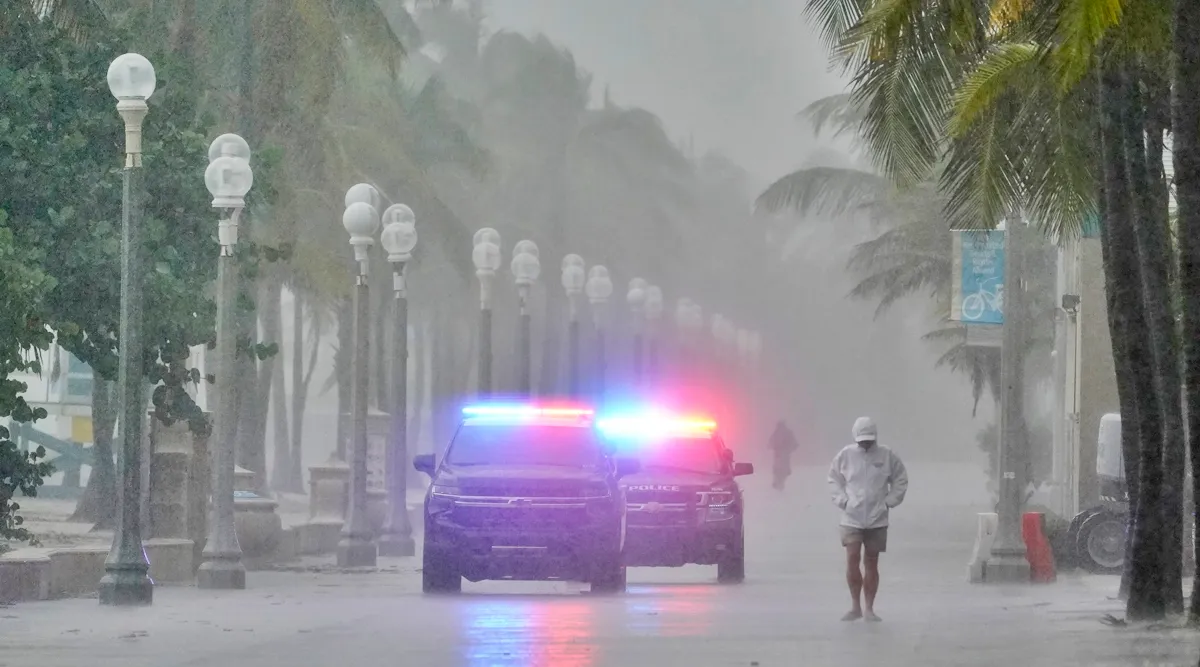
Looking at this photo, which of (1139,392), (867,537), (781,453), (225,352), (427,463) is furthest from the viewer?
(781,453)

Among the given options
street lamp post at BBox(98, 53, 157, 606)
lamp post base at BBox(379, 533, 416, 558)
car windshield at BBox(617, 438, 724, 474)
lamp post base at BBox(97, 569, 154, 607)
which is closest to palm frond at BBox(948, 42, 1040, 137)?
street lamp post at BBox(98, 53, 157, 606)

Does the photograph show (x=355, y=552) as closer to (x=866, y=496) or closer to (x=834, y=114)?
(x=866, y=496)

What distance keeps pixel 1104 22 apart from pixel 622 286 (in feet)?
248

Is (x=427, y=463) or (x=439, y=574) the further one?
(x=427, y=463)

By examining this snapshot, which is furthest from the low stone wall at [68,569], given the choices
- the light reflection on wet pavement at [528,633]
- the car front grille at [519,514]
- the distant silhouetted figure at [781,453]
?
the distant silhouetted figure at [781,453]

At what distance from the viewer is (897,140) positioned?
22.2 m

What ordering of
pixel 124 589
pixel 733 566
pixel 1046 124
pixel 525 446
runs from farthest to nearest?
pixel 733 566 → pixel 525 446 → pixel 1046 124 → pixel 124 589

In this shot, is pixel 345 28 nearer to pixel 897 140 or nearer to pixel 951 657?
pixel 897 140

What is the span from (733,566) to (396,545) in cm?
865

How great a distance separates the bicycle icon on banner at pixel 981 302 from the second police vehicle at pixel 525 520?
7290mm

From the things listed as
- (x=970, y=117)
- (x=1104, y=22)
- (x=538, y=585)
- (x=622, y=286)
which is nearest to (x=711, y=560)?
(x=538, y=585)

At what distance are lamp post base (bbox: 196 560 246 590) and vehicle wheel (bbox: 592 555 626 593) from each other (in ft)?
12.6

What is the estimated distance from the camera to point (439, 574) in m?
23.3

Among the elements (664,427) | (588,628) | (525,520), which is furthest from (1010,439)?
(588,628)
